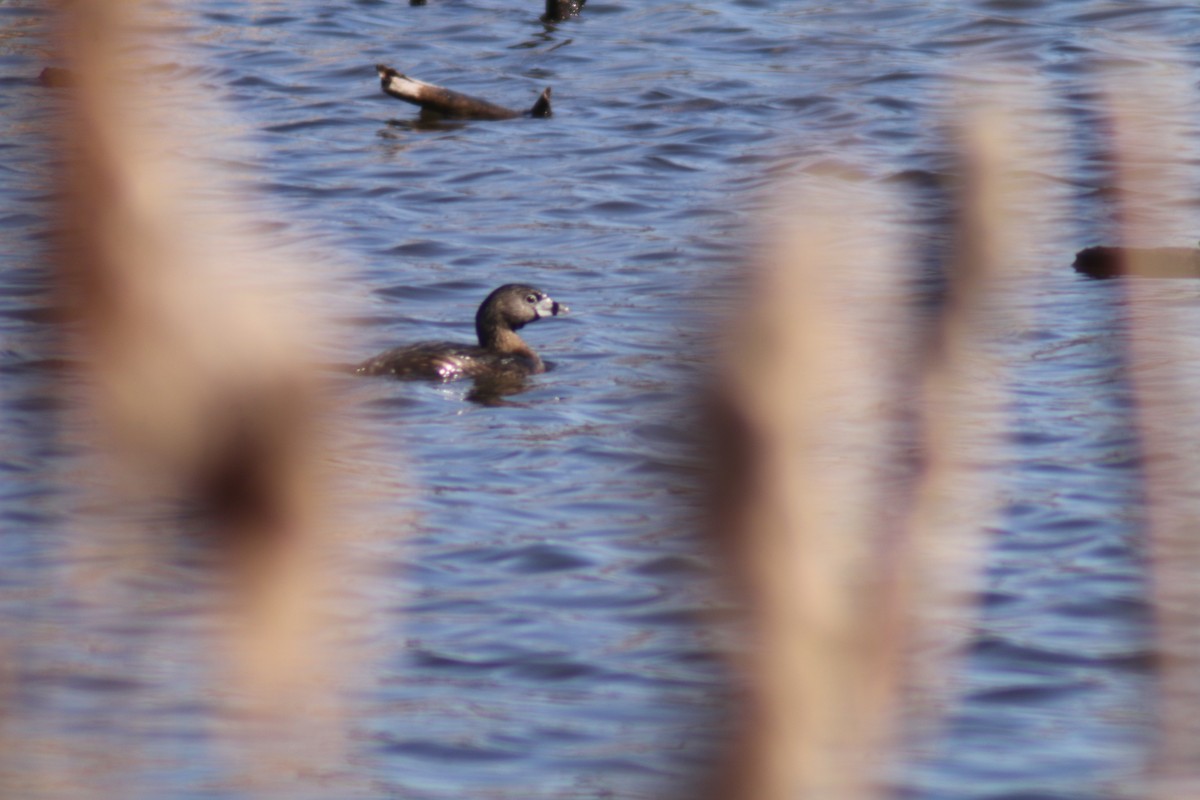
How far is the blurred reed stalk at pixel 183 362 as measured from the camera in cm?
91

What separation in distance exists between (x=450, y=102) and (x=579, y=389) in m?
7.03

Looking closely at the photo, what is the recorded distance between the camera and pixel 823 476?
1.06 m

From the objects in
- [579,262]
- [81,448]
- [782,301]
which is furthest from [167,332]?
[579,262]

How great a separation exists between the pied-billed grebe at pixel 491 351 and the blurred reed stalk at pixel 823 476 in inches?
319

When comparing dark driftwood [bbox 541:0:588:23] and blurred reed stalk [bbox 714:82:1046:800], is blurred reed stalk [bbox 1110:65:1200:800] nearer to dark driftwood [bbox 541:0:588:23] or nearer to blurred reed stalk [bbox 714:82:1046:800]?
blurred reed stalk [bbox 714:82:1046:800]

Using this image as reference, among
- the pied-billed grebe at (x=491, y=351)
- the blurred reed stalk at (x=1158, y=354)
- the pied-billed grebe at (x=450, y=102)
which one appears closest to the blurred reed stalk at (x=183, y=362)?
A: the blurred reed stalk at (x=1158, y=354)

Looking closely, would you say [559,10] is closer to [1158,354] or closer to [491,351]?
[491,351]

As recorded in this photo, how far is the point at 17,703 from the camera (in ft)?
3.44

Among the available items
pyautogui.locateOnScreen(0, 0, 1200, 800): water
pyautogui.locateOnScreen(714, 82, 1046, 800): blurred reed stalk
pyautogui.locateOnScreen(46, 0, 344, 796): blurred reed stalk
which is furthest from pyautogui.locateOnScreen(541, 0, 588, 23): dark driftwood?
pyautogui.locateOnScreen(46, 0, 344, 796): blurred reed stalk

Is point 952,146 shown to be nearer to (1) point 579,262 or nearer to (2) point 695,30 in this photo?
(1) point 579,262

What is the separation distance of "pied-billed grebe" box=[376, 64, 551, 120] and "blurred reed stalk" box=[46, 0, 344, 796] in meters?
15.2

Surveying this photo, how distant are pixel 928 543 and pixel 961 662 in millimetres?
4463

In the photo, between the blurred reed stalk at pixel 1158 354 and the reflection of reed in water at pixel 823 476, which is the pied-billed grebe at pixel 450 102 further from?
the reflection of reed in water at pixel 823 476

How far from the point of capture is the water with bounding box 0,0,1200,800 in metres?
1.19
